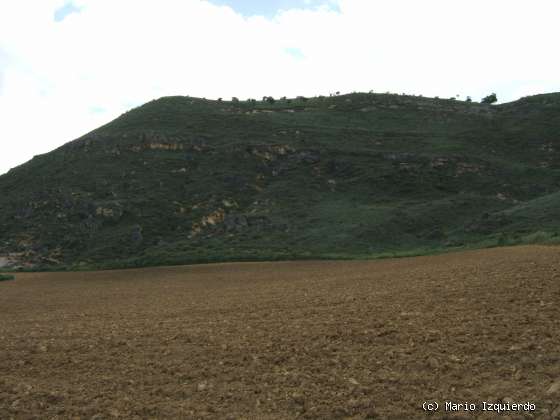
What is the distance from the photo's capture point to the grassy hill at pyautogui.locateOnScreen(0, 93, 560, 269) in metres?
37.6

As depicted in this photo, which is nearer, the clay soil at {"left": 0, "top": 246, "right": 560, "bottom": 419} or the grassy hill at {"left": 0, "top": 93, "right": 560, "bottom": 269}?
the clay soil at {"left": 0, "top": 246, "right": 560, "bottom": 419}

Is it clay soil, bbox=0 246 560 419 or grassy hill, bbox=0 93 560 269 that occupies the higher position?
grassy hill, bbox=0 93 560 269

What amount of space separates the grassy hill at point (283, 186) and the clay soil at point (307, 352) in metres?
16.4

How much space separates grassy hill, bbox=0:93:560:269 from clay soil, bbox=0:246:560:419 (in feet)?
53.8

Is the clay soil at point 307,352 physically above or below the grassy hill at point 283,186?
below

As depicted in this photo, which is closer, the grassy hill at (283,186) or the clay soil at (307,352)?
the clay soil at (307,352)

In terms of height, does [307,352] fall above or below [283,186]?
below

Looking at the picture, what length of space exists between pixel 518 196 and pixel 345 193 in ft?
51.4

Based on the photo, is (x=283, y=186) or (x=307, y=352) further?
(x=283, y=186)

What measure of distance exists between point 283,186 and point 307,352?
4137cm

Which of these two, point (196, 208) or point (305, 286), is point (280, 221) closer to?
point (196, 208)

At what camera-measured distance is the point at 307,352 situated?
9656mm

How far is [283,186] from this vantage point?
50.7 m

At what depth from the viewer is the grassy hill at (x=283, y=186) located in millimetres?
37562
